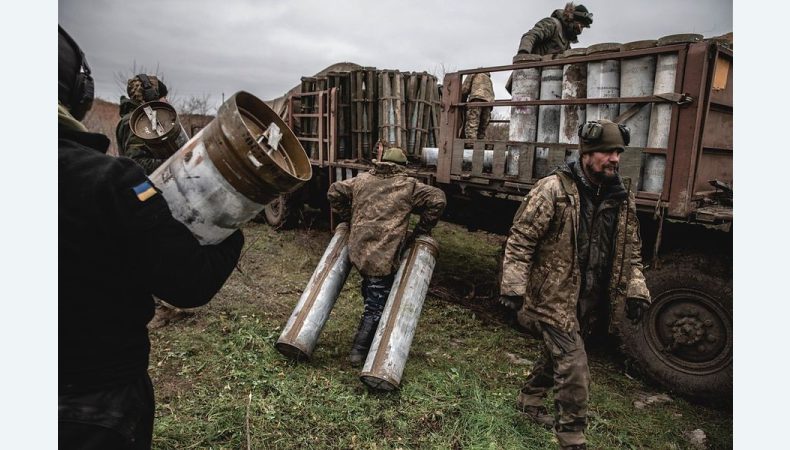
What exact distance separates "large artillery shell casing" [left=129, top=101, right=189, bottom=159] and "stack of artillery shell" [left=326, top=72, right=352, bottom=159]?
4.38 metres

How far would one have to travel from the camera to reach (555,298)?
3.05 meters

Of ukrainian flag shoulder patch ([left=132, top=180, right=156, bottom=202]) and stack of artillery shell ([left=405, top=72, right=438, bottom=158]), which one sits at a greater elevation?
stack of artillery shell ([left=405, top=72, right=438, bottom=158])

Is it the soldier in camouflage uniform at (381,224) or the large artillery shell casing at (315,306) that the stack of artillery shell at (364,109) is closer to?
the soldier in camouflage uniform at (381,224)

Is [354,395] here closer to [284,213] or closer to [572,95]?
[572,95]

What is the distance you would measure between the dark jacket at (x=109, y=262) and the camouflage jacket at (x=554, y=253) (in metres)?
2.06

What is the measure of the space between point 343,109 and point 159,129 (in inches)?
188

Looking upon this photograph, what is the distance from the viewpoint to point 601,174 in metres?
3.05

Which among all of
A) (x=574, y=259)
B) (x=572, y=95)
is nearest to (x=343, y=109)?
(x=572, y=95)

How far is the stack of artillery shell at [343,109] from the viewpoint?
761 cm

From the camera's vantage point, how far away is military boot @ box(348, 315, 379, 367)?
165 inches

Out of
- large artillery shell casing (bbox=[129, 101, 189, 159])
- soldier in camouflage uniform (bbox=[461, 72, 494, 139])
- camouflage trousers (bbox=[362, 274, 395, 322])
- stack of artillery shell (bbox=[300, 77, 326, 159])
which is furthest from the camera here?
stack of artillery shell (bbox=[300, 77, 326, 159])

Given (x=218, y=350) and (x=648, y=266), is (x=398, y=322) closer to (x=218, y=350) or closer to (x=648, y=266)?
(x=218, y=350)

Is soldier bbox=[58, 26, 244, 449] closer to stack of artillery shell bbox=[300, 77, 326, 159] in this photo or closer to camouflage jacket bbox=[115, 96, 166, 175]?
camouflage jacket bbox=[115, 96, 166, 175]

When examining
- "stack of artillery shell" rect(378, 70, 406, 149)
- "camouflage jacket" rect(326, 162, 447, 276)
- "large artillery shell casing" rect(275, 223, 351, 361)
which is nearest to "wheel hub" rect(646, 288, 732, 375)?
"camouflage jacket" rect(326, 162, 447, 276)
